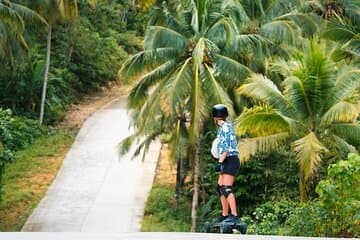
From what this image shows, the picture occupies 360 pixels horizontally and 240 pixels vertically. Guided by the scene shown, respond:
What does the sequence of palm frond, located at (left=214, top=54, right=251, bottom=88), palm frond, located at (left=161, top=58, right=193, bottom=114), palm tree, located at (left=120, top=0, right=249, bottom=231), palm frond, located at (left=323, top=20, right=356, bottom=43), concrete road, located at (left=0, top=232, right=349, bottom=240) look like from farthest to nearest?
palm frond, located at (left=323, top=20, right=356, bottom=43)
palm frond, located at (left=214, top=54, right=251, bottom=88)
palm tree, located at (left=120, top=0, right=249, bottom=231)
palm frond, located at (left=161, top=58, right=193, bottom=114)
concrete road, located at (left=0, top=232, right=349, bottom=240)

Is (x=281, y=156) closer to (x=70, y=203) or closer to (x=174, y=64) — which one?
(x=174, y=64)


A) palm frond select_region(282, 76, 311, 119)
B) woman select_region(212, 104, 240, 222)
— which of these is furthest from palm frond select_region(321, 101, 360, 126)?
woman select_region(212, 104, 240, 222)

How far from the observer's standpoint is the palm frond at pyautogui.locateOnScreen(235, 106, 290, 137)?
14258 millimetres

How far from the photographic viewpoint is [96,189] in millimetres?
21469

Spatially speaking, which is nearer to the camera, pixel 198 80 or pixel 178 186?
pixel 198 80

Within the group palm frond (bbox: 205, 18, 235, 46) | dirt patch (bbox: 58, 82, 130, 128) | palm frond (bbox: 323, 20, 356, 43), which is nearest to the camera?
palm frond (bbox: 205, 18, 235, 46)

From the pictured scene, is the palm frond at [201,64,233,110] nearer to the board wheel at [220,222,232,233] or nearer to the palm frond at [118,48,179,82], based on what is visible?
the palm frond at [118,48,179,82]

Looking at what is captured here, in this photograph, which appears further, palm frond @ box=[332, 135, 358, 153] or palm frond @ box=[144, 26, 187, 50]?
palm frond @ box=[144, 26, 187, 50]

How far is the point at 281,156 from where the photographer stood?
61.9 feet

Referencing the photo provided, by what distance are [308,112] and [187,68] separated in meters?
3.23

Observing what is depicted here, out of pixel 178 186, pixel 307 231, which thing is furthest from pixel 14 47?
pixel 307 231

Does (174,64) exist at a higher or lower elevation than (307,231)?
higher

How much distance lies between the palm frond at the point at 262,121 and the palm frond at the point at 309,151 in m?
0.54

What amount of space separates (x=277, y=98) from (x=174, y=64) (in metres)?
3.17
